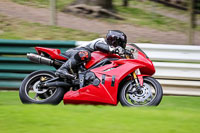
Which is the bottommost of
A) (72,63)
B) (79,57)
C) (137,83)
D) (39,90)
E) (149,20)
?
(149,20)

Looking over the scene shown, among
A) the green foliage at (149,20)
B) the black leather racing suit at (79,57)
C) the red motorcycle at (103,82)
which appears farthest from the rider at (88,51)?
the green foliage at (149,20)

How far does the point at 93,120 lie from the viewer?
422 cm

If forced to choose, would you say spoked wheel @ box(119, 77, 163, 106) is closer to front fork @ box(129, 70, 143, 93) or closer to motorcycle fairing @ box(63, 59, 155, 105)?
front fork @ box(129, 70, 143, 93)

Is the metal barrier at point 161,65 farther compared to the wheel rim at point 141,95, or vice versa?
the metal barrier at point 161,65

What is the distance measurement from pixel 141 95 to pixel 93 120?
1707 millimetres

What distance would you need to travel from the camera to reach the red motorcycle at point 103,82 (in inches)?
229

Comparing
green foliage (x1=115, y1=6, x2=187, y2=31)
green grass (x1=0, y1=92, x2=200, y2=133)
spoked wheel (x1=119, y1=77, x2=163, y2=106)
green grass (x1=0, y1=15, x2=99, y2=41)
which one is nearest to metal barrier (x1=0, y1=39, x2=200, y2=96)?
spoked wheel (x1=119, y1=77, x2=163, y2=106)

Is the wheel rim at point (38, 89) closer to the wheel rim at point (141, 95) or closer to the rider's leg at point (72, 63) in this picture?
the rider's leg at point (72, 63)

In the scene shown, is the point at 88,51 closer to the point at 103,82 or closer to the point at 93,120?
the point at 103,82

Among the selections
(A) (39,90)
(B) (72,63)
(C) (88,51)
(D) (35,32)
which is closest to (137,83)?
(C) (88,51)

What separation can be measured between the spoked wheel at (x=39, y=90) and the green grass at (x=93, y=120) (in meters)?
1.09

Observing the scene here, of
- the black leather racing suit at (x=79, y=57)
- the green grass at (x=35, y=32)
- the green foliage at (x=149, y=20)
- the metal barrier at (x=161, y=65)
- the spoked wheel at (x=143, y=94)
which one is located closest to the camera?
the spoked wheel at (x=143, y=94)

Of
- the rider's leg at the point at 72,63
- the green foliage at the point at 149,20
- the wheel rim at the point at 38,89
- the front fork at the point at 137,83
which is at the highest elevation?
the rider's leg at the point at 72,63

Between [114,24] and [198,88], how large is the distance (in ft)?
19.0
